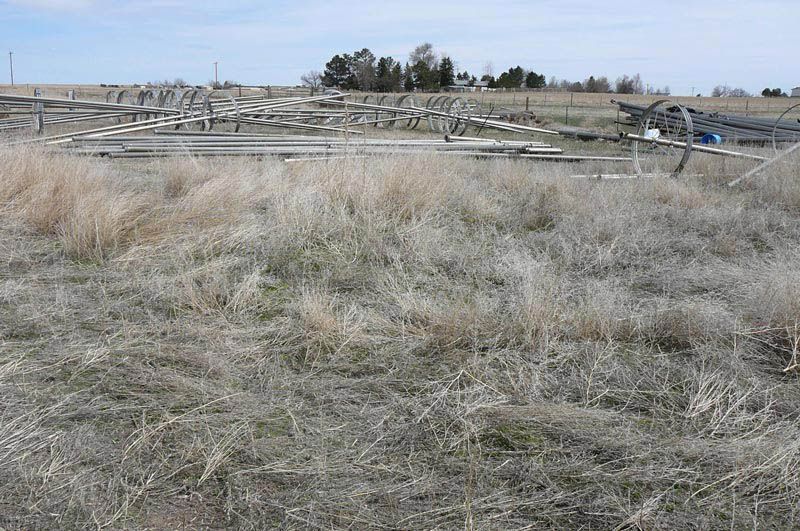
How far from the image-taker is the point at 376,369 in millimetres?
3168

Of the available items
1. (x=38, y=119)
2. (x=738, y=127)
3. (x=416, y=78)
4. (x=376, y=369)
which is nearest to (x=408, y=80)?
(x=416, y=78)

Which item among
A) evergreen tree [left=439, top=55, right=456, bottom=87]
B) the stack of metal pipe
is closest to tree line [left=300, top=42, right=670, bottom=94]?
evergreen tree [left=439, top=55, right=456, bottom=87]

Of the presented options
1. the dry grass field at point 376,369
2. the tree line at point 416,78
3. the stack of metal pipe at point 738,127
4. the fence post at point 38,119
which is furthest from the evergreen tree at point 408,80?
the dry grass field at point 376,369

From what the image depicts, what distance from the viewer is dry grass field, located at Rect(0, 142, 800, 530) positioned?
→ 2186 millimetres

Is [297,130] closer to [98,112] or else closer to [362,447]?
[98,112]

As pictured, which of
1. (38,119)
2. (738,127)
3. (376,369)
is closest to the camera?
(376,369)

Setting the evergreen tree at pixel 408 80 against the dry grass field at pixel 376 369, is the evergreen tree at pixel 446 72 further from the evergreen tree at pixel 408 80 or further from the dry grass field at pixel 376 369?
the dry grass field at pixel 376 369

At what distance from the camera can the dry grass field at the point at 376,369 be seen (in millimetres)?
2186

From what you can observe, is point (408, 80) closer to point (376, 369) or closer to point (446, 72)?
point (446, 72)

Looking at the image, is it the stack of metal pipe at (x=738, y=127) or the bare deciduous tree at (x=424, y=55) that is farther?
the bare deciduous tree at (x=424, y=55)

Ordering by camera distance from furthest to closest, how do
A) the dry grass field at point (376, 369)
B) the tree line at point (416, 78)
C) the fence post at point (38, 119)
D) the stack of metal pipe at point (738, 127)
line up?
the tree line at point (416, 78)
the stack of metal pipe at point (738, 127)
the fence post at point (38, 119)
the dry grass field at point (376, 369)

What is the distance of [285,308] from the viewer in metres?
3.90

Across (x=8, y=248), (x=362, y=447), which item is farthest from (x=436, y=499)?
(x=8, y=248)

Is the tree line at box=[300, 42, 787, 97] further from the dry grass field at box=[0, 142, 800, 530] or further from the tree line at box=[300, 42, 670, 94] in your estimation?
the dry grass field at box=[0, 142, 800, 530]
